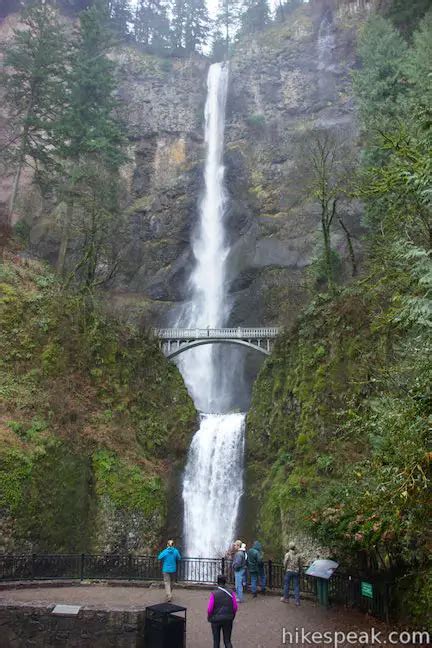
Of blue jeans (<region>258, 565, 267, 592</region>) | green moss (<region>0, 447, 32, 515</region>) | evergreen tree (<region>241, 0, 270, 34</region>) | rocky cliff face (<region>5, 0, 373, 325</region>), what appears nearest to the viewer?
blue jeans (<region>258, 565, 267, 592</region>)

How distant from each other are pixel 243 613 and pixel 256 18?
245 feet

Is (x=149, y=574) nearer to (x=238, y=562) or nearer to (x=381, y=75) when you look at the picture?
(x=238, y=562)

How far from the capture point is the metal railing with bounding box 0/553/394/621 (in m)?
11.6

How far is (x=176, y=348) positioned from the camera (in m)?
36.1

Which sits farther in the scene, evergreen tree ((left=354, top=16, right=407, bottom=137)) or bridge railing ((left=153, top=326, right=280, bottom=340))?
bridge railing ((left=153, top=326, right=280, bottom=340))

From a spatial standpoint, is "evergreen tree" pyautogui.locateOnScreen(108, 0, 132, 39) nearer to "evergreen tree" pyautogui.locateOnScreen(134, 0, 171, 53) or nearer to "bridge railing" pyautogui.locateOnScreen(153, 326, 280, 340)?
"evergreen tree" pyautogui.locateOnScreen(134, 0, 171, 53)

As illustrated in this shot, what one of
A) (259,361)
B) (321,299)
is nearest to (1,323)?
(321,299)

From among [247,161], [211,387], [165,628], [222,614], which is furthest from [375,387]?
[247,161]

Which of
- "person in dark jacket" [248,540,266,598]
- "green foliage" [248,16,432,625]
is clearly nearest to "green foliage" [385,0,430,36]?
"green foliage" [248,16,432,625]

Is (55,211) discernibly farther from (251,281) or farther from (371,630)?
(371,630)

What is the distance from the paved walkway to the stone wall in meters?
0.25

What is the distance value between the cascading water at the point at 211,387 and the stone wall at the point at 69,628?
563 inches

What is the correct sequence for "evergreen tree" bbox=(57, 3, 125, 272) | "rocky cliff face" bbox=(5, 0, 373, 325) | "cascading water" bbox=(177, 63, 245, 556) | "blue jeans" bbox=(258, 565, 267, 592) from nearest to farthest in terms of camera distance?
"blue jeans" bbox=(258, 565, 267, 592) < "cascading water" bbox=(177, 63, 245, 556) < "evergreen tree" bbox=(57, 3, 125, 272) < "rocky cliff face" bbox=(5, 0, 373, 325)

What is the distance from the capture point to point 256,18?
69.8 metres
